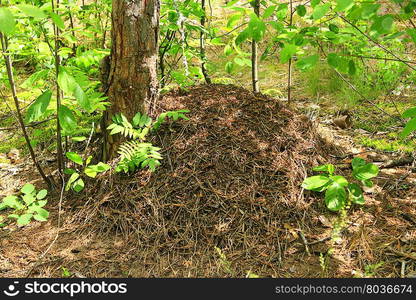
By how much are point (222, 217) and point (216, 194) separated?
180mm

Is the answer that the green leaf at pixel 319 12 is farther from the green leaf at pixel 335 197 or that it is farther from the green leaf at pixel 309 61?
the green leaf at pixel 335 197

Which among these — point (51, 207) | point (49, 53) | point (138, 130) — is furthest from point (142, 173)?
point (49, 53)

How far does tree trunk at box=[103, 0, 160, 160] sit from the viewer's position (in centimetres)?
Result: 271

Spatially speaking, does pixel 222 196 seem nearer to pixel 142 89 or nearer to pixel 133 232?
pixel 133 232

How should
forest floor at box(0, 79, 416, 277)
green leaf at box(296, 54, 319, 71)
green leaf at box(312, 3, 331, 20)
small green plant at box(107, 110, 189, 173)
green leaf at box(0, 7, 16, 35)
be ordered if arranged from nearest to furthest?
1. green leaf at box(0, 7, 16, 35)
2. green leaf at box(312, 3, 331, 20)
3. green leaf at box(296, 54, 319, 71)
4. forest floor at box(0, 79, 416, 277)
5. small green plant at box(107, 110, 189, 173)

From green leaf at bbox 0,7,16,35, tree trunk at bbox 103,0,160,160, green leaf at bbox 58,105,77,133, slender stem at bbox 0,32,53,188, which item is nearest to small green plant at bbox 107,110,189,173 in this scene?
tree trunk at bbox 103,0,160,160

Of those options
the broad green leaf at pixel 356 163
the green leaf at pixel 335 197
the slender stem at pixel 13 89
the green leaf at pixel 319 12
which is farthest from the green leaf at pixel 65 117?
the broad green leaf at pixel 356 163

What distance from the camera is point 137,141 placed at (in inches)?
109

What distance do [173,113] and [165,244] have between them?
38.3 inches

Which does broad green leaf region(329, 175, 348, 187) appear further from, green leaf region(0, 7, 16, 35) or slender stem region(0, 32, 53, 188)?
slender stem region(0, 32, 53, 188)

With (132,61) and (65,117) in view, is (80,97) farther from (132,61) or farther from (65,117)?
(132,61)

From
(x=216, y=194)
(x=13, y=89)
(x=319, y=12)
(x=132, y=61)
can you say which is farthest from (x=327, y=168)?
(x=13, y=89)

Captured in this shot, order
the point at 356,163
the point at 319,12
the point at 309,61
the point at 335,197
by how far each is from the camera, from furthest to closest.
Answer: the point at 356,163, the point at 335,197, the point at 309,61, the point at 319,12

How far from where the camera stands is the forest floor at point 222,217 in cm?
234
